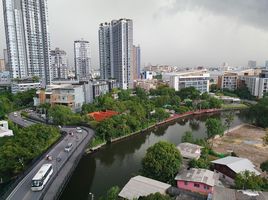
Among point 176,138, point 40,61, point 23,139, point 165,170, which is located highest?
point 40,61

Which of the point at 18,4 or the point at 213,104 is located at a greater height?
the point at 18,4

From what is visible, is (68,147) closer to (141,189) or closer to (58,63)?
(141,189)

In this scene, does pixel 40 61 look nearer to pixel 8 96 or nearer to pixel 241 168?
pixel 8 96

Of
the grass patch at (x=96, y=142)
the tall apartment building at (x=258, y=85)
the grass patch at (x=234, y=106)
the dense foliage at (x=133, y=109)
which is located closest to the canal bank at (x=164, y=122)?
the grass patch at (x=96, y=142)

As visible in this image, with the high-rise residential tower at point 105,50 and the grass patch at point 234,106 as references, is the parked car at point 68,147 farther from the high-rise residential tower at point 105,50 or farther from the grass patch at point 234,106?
the high-rise residential tower at point 105,50

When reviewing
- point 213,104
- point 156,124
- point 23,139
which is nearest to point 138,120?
point 156,124

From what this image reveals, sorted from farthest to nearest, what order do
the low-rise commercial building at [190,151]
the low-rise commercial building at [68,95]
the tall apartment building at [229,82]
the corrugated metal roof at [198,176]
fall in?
the tall apartment building at [229,82], the low-rise commercial building at [68,95], the low-rise commercial building at [190,151], the corrugated metal roof at [198,176]

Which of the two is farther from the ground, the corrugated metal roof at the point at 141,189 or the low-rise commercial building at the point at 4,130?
the low-rise commercial building at the point at 4,130

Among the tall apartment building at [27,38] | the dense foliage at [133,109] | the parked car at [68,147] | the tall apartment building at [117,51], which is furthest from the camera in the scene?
the tall apartment building at [117,51]
